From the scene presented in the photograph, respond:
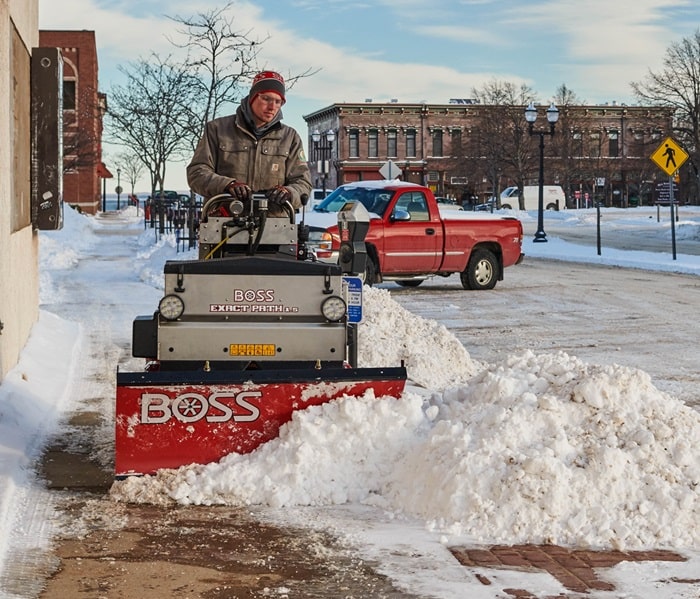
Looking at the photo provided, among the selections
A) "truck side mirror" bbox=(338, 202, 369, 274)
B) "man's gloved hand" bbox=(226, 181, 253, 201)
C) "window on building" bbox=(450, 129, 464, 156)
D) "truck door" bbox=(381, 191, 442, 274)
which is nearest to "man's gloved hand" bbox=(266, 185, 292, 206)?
"man's gloved hand" bbox=(226, 181, 253, 201)

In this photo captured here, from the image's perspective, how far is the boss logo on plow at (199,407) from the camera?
6402 millimetres

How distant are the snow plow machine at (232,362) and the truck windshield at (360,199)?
1317 cm

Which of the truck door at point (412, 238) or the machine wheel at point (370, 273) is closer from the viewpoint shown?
the machine wheel at point (370, 273)

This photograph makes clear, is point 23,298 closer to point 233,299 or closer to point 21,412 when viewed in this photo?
point 21,412

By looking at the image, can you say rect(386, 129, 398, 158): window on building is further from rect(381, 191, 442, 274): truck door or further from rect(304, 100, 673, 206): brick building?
rect(381, 191, 442, 274): truck door

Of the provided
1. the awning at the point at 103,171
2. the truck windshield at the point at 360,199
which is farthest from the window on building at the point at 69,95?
the truck windshield at the point at 360,199

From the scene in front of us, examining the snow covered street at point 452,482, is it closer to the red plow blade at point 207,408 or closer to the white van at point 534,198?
the red plow blade at point 207,408

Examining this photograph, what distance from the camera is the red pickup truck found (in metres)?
19.6

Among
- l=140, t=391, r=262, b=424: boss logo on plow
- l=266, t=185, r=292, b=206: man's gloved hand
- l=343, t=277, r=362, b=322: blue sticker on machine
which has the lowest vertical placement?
l=140, t=391, r=262, b=424: boss logo on plow

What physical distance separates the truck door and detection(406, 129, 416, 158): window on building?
8291 centimetres

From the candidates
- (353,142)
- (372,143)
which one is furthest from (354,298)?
(372,143)

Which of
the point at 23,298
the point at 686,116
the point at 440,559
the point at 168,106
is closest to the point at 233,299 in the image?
the point at 440,559

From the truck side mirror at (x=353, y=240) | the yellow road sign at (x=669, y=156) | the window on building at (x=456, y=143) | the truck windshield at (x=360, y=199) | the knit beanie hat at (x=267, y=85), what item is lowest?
the truck side mirror at (x=353, y=240)

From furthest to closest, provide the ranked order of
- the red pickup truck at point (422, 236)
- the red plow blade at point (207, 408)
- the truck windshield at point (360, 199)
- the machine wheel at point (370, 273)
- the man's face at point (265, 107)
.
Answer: the truck windshield at point (360, 199) < the red pickup truck at point (422, 236) < the machine wheel at point (370, 273) < the man's face at point (265, 107) < the red plow blade at point (207, 408)
